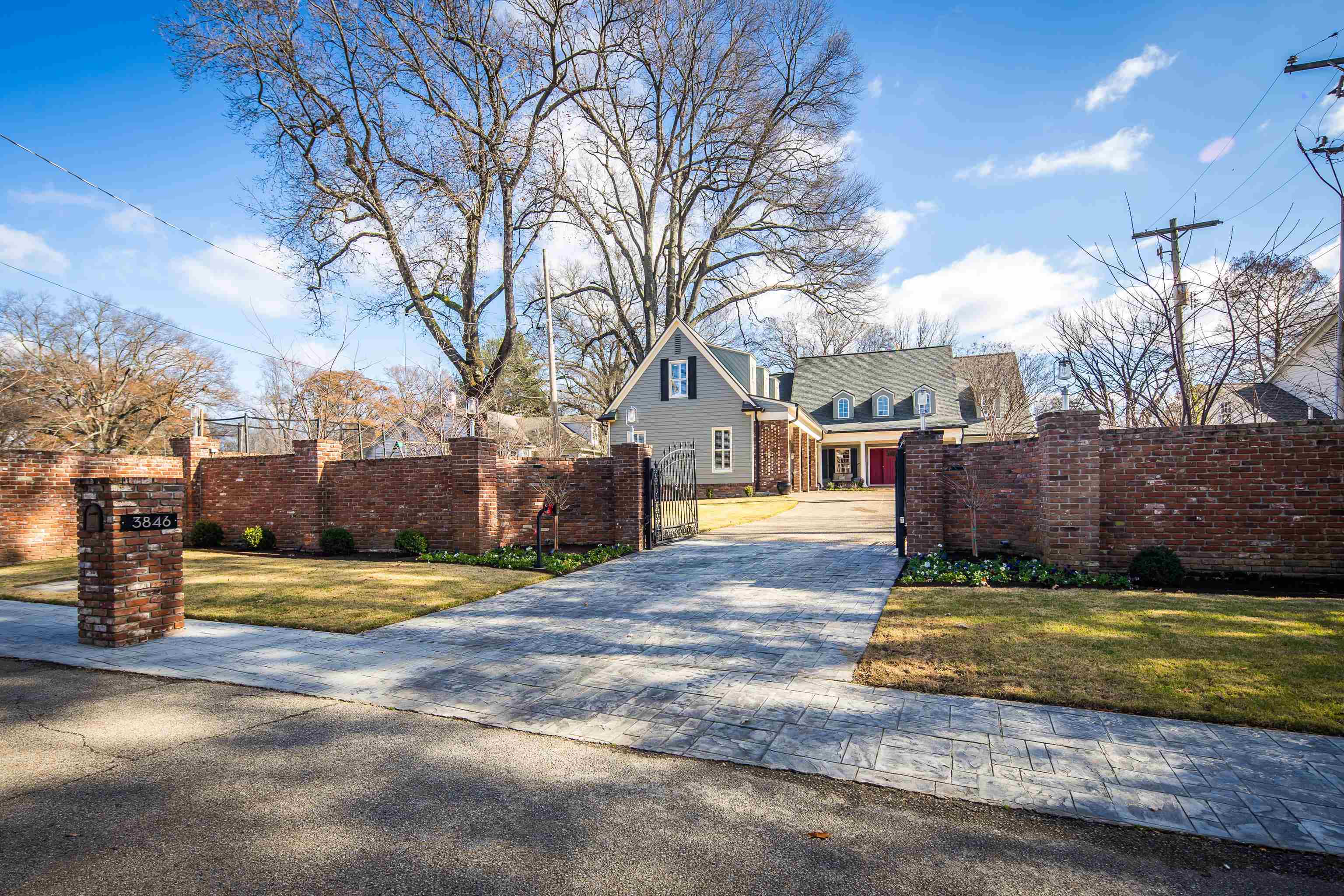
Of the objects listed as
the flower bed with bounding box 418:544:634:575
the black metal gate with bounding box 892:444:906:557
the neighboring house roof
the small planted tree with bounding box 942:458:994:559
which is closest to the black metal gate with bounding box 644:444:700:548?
the flower bed with bounding box 418:544:634:575

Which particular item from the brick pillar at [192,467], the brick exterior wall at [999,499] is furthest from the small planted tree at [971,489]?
the brick pillar at [192,467]

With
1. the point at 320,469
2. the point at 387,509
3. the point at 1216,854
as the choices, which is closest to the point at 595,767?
the point at 1216,854

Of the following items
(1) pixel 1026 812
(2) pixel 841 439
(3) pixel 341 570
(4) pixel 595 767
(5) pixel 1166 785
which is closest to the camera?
(1) pixel 1026 812

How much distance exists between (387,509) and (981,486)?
9813 millimetres

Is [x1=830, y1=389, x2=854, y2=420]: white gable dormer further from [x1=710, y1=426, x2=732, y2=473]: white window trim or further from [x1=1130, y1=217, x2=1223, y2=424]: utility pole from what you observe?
[x1=1130, y1=217, x2=1223, y2=424]: utility pole

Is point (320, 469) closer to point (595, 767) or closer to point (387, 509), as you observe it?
point (387, 509)

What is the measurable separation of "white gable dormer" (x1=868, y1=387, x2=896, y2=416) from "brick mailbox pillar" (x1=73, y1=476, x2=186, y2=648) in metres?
28.4

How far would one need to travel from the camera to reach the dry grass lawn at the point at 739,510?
15070mm

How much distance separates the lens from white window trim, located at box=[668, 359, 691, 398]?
991 inches

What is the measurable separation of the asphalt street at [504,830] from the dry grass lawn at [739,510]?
10381mm

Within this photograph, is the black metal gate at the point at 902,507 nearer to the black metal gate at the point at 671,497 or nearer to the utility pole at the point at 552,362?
the black metal gate at the point at 671,497

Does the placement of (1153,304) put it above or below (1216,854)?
above

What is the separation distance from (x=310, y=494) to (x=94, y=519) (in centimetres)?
658

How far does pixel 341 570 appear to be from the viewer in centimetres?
947
